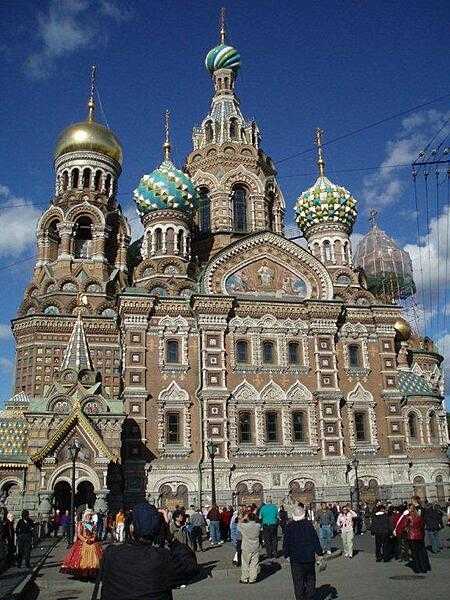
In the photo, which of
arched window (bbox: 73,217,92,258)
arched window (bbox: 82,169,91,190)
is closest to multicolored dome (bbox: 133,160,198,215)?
arched window (bbox: 73,217,92,258)

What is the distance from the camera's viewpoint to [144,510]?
380cm

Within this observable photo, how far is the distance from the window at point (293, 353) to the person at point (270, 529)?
12.7 metres

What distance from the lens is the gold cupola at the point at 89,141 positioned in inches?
1357

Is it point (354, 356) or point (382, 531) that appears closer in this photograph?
point (382, 531)

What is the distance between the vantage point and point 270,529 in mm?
13844

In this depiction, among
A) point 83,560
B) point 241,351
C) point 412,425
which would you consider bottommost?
point 83,560

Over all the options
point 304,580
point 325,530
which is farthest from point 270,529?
point 304,580

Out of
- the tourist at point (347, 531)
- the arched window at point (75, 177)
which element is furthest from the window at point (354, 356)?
the arched window at point (75, 177)

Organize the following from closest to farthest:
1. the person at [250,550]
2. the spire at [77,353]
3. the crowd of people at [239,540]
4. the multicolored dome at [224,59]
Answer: the crowd of people at [239,540]
the person at [250,550]
the spire at [77,353]
the multicolored dome at [224,59]

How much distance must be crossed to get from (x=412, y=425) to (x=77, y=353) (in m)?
15.7

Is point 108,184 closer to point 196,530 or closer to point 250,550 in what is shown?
point 196,530

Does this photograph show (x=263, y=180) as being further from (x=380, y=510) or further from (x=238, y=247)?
(x=380, y=510)

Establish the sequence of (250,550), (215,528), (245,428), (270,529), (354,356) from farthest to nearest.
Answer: (354,356)
(245,428)
(215,528)
(270,529)
(250,550)

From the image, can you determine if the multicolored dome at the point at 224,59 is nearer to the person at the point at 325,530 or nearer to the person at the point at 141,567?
the person at the point at 325,530
